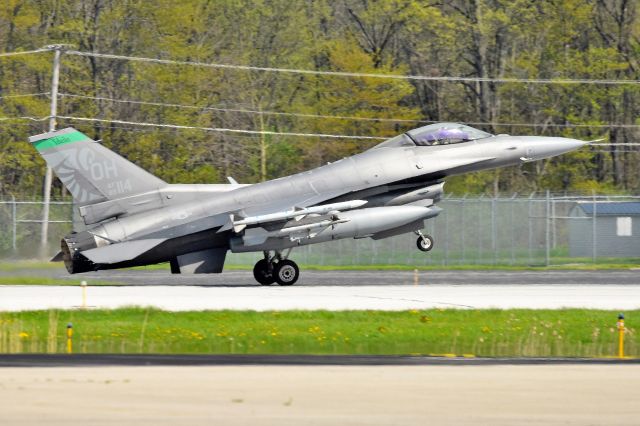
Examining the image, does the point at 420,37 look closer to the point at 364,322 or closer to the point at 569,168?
the point at 569,168

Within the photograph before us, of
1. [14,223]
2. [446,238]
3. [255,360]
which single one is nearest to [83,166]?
[14,223]

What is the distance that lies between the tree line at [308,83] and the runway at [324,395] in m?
44.8

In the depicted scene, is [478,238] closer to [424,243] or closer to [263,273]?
[424,243]

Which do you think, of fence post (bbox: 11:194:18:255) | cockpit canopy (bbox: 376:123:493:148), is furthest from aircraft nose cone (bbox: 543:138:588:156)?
fence post (bbox: 11:194:18:255)

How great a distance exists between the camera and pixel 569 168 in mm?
65125

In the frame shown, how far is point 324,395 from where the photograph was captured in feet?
48.3

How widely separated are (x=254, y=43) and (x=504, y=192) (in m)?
16.9

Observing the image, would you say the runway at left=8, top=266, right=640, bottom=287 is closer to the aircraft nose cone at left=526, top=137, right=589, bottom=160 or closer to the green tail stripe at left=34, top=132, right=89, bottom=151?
the aircraft nose cone at left=526, top=137, right=589, bottom=160

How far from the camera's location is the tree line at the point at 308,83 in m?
62.4

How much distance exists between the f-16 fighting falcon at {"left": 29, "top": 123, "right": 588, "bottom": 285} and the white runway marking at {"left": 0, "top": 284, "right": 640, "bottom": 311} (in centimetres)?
115

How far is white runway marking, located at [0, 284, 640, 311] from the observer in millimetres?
27109

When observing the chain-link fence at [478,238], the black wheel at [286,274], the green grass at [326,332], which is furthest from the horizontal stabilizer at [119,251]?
the chain-link fence at [478,238]

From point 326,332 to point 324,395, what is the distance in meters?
7.82

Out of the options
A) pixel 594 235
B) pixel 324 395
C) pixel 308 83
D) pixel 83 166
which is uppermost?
A: pixel 308 83
